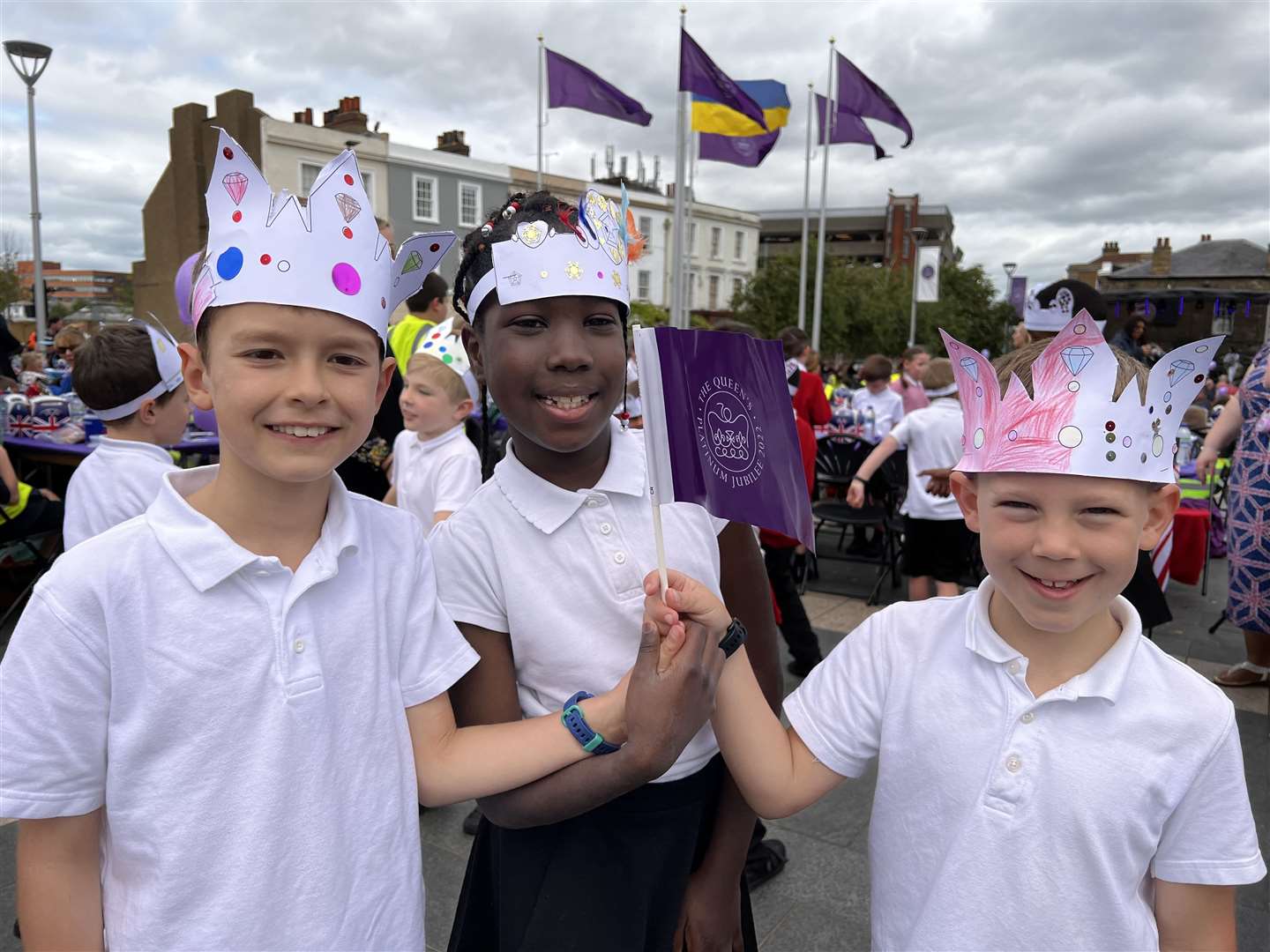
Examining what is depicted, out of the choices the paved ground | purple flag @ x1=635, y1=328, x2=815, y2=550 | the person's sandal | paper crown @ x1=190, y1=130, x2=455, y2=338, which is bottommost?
the paved ground

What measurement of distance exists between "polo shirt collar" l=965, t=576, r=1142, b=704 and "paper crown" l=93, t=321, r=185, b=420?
2816 mm

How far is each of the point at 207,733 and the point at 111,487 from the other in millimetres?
2213

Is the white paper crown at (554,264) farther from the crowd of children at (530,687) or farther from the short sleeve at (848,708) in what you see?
the short sleeve at (848,708)

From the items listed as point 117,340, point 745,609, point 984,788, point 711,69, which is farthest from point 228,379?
point 711,69

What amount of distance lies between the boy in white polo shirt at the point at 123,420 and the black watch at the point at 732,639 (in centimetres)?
237

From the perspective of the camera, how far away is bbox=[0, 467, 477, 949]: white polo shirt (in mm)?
1088

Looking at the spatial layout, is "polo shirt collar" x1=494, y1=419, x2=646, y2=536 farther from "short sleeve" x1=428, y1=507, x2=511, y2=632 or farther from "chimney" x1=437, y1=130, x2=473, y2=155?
"chimney" x1=437, y1=130, x2=473, y2=155

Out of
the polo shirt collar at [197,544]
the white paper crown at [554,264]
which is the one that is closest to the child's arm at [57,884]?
the polo shirt collar at [197,544]

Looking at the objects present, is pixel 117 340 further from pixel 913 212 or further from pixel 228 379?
pixel 913 212

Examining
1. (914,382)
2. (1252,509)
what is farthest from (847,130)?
(1252,509)

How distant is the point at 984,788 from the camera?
1.28 m

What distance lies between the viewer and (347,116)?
2752 centimetres

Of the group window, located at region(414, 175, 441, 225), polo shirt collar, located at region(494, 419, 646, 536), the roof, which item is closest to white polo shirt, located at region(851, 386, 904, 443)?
polo shirt collar, located at region(494, 419, 646, 536)

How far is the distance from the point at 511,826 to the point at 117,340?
2597 millimetres
